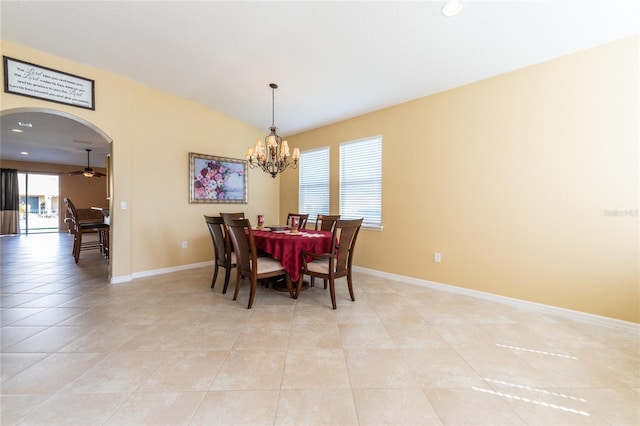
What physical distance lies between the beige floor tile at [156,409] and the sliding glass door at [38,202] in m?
11.1

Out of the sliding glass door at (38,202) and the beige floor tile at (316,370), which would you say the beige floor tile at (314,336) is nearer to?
the beige floor tile at (316,370)

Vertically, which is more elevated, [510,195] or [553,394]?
[510,195]

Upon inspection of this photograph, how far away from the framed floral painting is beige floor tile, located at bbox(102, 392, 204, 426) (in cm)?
337

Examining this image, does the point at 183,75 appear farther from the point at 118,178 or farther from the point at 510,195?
the point at 510,195

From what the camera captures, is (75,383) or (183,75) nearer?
(75,383)

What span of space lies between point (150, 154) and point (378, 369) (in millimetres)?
4126

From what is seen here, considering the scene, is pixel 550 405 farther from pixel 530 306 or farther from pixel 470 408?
pixel 530 306

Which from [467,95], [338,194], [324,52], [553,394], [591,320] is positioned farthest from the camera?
[338,194]

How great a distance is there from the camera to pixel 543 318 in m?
2.52

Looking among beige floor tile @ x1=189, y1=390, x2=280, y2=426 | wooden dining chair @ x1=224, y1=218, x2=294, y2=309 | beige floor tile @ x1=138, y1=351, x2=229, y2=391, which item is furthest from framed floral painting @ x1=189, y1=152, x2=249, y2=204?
beige floor tile @ x1=189, y1=390, x2=280, y2=426

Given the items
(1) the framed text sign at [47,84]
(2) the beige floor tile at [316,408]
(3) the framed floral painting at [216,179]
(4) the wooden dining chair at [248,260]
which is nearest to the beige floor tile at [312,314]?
(4) the wooden dining chair at [248,260]

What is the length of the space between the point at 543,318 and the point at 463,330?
3.19 ft

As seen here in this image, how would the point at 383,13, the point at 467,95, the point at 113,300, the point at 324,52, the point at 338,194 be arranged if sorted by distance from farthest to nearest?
1. the point at 338,194
2. the point at 467,95
3. the point at 113,300
4. the point at 324,52
5. the point at 383,13

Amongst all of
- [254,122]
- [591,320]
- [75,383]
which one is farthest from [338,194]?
[75,383]
